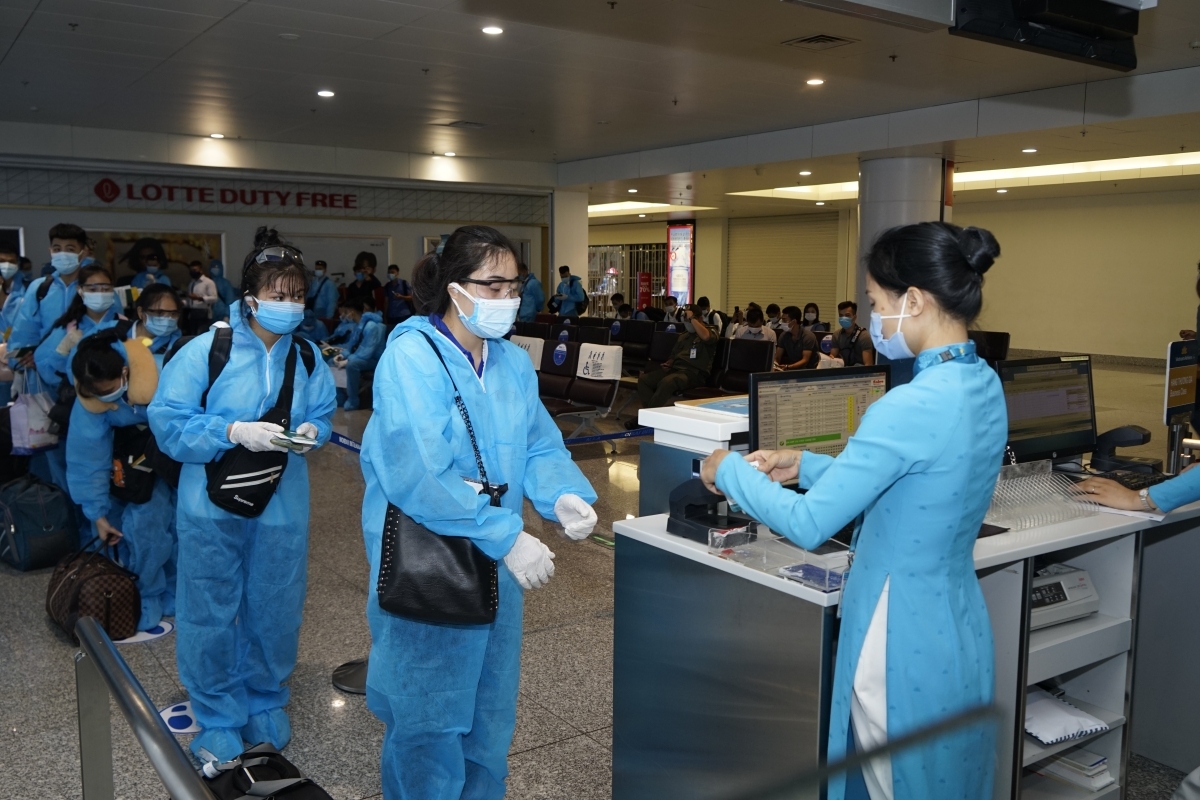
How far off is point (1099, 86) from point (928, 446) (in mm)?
9728

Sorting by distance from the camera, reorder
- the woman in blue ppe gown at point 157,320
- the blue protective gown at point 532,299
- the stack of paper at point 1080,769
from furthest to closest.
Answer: the blue protective gown at point 532,299
the woman in blue ppe gown at point 157,320
the stack of paper at point 1080,769

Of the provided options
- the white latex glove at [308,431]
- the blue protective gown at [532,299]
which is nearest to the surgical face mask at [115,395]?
the white latex glove at [308,431]

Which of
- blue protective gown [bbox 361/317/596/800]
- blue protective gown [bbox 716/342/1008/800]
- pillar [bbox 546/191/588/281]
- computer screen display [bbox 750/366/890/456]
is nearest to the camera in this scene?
blue protective gown [bbox 716/342/1008/800]

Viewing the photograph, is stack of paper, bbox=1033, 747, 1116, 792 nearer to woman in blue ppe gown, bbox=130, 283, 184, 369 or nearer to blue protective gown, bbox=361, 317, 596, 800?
blue protective gown, bbox=361, 317, 596, 800

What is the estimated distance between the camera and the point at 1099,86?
31.8ft

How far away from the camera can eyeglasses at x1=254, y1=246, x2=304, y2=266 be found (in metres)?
3.06

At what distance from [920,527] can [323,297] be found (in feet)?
45.8

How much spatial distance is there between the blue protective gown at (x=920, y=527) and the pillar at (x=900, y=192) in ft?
35.7

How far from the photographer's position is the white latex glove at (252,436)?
110 inches

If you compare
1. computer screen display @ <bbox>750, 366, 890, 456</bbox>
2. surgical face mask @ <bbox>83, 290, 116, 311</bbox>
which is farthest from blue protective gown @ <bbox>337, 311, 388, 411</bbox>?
computer screen display @ <bbox>750, 366, 890, 456</bbox>

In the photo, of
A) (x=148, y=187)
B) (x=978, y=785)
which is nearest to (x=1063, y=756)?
(x=978, y=785)

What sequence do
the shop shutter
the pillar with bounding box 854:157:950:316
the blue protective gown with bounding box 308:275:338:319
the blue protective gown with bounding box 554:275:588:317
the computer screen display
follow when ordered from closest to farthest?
the computer screen display < the pillar with bounding box 854:157:950:316 < the blue protective gown with bounding box 308:275:338:319 < the blue protective gown with bounding box 554:275:588:317 < the shop shutter

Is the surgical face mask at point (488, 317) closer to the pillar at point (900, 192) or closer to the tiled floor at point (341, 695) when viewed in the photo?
the tiled floor at point (341, 695)

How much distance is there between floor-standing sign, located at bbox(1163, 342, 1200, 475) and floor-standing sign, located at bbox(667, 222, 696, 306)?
2231 cm
